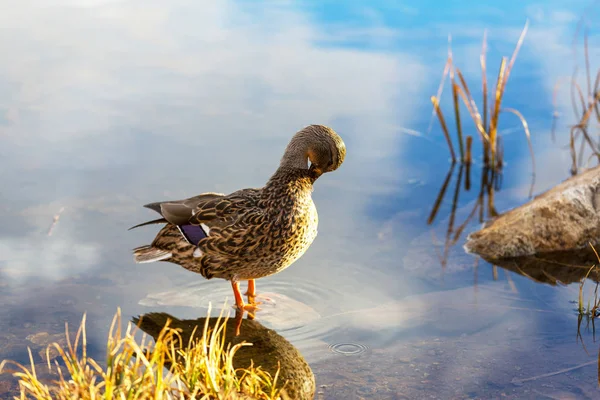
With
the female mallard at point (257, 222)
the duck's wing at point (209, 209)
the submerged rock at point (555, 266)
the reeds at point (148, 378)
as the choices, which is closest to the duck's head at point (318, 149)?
the female mallard at point (257, 222)

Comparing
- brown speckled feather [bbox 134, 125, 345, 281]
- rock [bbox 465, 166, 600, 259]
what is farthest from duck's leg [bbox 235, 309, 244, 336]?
rock [bbox 465, 166, 600, 259]

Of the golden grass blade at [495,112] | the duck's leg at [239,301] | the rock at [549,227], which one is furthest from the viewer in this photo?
the golden grass blade at [495,112]

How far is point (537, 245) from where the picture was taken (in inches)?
228

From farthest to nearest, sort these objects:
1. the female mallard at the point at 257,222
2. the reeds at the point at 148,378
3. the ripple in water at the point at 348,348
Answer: the female mallard at the point at 257,222, the ripple in water at the point at 348,348, the reeds at the point at 148,378

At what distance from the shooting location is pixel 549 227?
5.84 meters

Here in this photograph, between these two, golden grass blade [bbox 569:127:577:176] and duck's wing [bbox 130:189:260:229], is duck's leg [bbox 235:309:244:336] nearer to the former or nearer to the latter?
duck's wing [bbox 130:189:260:229]

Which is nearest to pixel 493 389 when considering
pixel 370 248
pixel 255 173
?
pixel 370 248

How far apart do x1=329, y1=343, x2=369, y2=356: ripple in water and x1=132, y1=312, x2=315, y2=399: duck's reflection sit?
0.21 m

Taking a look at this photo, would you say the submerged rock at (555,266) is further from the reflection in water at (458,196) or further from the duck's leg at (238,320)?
→ the duck's leg at (238,320)

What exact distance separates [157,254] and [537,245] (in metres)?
2.78

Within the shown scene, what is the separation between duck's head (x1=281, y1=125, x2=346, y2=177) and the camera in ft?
14.6

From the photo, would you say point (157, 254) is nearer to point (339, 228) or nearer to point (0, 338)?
Result: point (0, 338)

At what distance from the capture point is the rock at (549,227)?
228 inches

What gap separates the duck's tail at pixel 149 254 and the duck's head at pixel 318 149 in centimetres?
101
